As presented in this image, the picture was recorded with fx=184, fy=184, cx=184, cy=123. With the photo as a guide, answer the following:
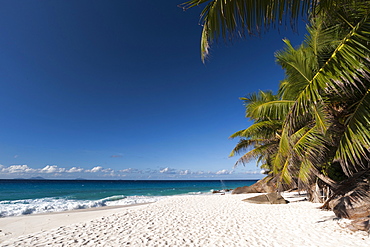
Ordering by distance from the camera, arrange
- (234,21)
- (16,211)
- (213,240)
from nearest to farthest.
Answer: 1. (234,21)
2. (213,240)
3. (16,211)

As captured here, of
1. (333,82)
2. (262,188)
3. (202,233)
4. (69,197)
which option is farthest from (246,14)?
(69,197)

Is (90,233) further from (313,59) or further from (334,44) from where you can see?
(334,44)

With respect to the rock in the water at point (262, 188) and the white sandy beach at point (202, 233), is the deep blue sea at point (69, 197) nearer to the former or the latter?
the white sandy beach at point (202, 233)

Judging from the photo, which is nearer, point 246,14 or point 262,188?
point 246,14

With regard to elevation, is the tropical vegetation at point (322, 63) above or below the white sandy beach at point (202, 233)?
above

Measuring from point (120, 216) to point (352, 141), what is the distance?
7501 millimetres

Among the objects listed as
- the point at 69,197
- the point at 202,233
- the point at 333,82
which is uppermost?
the point at 333,82

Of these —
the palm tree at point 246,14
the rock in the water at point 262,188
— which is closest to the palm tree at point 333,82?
the palm tree at point 246,14

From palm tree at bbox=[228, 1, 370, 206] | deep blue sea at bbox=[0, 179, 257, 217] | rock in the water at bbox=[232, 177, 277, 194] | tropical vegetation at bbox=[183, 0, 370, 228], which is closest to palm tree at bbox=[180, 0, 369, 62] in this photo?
tropical vegetation at bbox=[183, 0, 370, 228]

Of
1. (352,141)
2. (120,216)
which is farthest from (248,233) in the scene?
(120,216)

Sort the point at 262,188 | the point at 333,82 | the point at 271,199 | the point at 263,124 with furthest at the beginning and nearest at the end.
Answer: the point at 262,188 → the point at 271,199 → the point at 263,124 → the point at 333,82

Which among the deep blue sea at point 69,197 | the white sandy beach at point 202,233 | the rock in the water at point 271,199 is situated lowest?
the deep blue sea at point 69,197

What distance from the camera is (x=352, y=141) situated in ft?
9.95

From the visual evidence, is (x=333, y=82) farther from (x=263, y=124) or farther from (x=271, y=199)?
(x=271, y=199)
